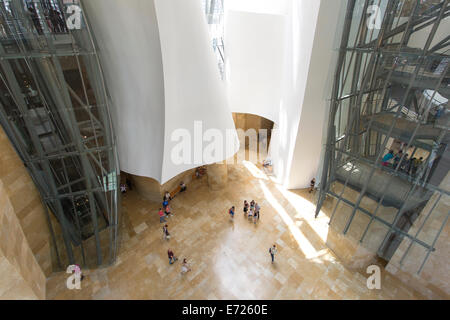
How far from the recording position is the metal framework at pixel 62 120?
5.78 metres

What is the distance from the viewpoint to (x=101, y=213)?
872cm

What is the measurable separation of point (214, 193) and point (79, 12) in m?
8.23

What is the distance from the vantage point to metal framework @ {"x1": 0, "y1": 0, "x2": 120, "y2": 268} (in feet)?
19.0

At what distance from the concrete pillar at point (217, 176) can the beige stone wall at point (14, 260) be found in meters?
6.95

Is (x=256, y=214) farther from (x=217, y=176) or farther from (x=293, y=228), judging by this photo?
(x=217, y=176)

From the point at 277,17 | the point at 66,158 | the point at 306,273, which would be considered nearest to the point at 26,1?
the point at 66,158

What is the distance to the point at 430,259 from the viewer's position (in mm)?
6922

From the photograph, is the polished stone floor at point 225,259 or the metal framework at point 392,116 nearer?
the metal framework at point 392,116

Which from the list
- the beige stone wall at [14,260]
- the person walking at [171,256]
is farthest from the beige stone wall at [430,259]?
the beige stone wall at [14,260]

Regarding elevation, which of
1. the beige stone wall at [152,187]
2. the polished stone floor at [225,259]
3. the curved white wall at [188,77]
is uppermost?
the curved white wall at [188,77]

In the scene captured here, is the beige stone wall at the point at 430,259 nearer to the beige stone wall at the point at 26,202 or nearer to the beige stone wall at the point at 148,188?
the beige stone wall at the point at 148,188

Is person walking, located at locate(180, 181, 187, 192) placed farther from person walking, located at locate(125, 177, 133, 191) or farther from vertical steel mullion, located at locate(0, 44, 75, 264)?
vertical steel mullion, located at locate(0, 44, 75, 264)

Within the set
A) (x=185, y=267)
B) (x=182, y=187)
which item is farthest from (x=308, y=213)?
(x=182, y=187)

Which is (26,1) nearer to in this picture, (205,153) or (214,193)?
(205,153)
